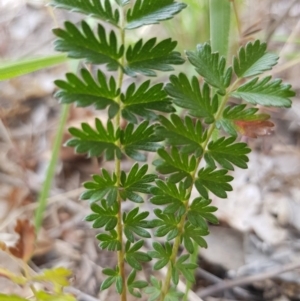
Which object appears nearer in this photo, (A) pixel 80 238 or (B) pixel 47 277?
(B) pixel 47 277

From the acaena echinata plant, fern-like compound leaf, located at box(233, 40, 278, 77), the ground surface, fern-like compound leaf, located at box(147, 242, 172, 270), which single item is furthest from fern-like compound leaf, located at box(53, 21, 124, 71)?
the ground surface

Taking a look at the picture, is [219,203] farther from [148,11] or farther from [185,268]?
[148,11]

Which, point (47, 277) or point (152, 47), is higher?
point (152, 47)

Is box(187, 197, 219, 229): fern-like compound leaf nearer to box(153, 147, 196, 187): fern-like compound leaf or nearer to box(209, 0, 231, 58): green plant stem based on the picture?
box(153, 147, 196, 187): fern-like compound leaf

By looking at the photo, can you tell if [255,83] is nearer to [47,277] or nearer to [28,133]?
[47,277]

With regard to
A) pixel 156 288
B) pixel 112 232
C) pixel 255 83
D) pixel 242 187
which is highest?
pixel 255 83

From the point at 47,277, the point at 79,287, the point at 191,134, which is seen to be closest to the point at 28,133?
the point at 79,287

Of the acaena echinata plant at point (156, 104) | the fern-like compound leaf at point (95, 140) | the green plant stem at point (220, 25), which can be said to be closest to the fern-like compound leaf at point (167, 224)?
the acaena echinata plant at point (156, 104)
